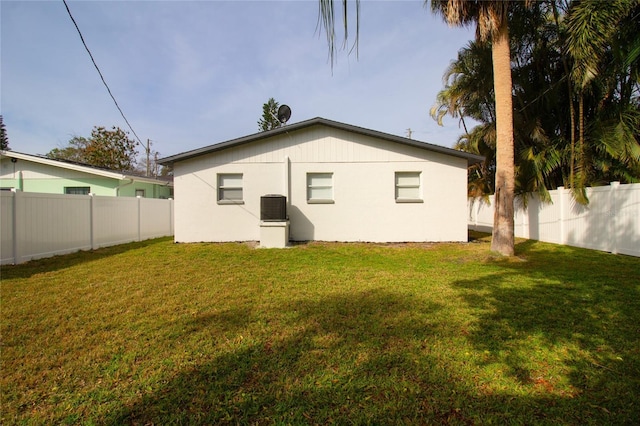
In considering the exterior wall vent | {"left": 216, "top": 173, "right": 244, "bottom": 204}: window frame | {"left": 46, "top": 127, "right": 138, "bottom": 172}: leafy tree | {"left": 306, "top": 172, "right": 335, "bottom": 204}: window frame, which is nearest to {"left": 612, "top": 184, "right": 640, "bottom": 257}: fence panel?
{"left": 306, "top": 172, "right": 335, "bottom": 204}: window frame

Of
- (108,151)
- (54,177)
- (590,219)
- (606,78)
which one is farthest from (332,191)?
(108,151)

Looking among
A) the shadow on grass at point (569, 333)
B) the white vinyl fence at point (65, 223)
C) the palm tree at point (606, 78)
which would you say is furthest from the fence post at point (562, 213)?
the white vinyl fence at point (65, 223)

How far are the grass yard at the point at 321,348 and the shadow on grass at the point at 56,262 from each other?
25 centimetres

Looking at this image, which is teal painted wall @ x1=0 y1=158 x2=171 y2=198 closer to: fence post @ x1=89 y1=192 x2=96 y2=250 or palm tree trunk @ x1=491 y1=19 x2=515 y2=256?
→ fence post @ x1=89 y1=192 x2=96 y2=250

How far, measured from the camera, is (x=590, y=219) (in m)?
8.44

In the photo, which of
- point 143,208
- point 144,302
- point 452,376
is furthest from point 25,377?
point 143,208

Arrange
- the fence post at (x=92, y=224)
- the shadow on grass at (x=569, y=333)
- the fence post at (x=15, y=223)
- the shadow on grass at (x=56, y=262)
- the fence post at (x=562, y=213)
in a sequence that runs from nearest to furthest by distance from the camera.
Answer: the shadow on grass at (x=569, y=333) < the shadow on grass at (x=56, y=262) < the fence post at (x=15, y=223) < the fence post at (x=92, y=224) < the fence post at (x=562, y=213)

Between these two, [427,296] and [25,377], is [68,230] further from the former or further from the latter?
A: [427,296]

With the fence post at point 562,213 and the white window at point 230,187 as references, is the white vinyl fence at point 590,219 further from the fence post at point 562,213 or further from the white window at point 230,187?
the white window at point 230,187

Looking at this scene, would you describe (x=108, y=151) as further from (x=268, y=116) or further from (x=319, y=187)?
(x=319, y=187)

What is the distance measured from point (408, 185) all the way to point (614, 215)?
5437 millimetres

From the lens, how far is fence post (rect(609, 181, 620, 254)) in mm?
7609

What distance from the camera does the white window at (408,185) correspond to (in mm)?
10305

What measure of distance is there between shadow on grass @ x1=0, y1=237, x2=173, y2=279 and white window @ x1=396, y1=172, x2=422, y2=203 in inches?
347
